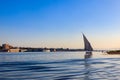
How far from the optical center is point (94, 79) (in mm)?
25547

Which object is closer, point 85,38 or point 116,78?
point 116,78

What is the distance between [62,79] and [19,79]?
3.95m

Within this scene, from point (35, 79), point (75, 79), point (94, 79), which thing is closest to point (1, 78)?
point (35, 79)

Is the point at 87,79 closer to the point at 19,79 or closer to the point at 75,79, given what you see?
the point at 75,79

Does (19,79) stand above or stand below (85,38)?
below

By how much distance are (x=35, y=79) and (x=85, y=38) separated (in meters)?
127

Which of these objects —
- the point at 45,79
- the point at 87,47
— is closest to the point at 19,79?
the point at 45,79

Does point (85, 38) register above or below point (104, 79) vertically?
above

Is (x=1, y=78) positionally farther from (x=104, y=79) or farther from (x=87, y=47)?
(x=87, y=47)

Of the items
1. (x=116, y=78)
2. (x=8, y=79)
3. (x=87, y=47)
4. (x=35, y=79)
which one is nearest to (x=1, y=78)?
(x=8, y=79)

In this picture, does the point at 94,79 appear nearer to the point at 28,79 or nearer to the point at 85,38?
the point at 28,79

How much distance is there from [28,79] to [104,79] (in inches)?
275

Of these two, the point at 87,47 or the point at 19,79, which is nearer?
the point at 19,79

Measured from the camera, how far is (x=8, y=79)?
981 inches
